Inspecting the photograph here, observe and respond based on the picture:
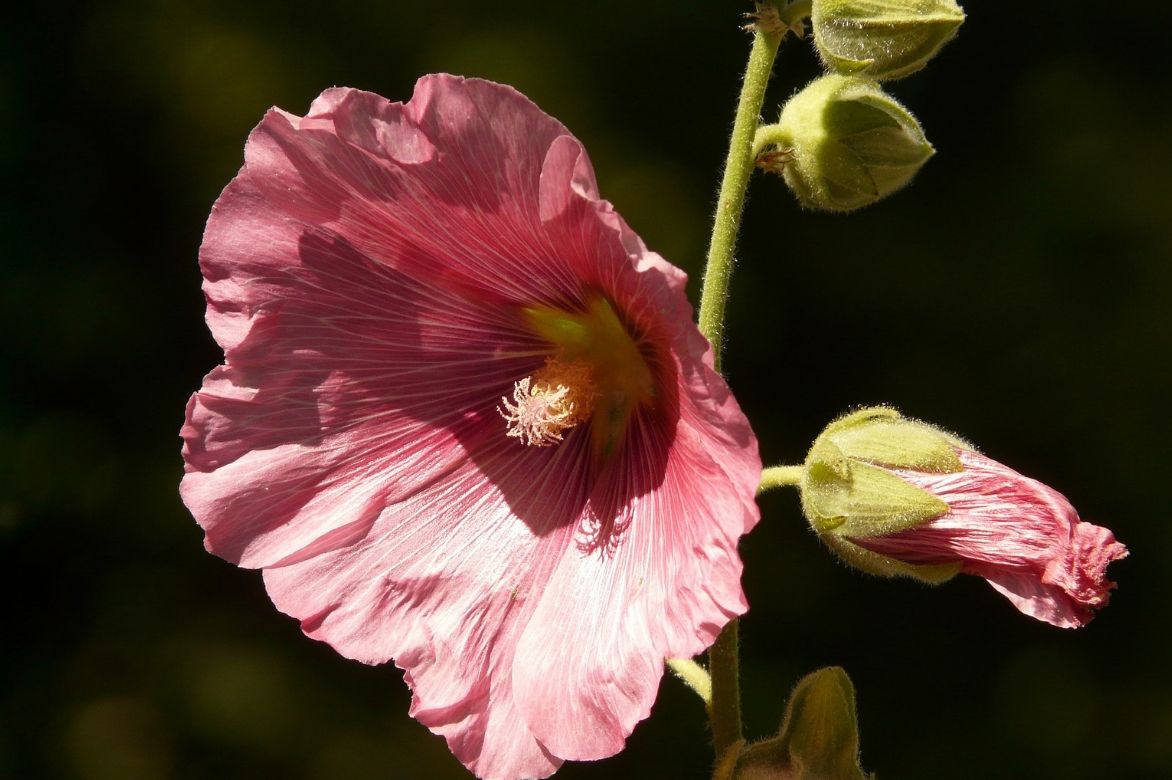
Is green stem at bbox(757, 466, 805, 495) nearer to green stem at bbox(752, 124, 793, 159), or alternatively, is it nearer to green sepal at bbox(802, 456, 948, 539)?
green sepal at bbox(802, 456, 948, 539)

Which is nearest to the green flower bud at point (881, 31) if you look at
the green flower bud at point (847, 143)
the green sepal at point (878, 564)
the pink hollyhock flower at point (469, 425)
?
the green flower bud at point (847, 143)

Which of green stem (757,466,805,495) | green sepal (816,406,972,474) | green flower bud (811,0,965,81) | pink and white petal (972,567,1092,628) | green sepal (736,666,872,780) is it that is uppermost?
green flower bud (811,0,965,81)

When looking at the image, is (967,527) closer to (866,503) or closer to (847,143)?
(866,503)

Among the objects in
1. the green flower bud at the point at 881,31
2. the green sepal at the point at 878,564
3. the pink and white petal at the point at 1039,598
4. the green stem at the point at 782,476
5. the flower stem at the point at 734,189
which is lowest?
the pink and white petal at the point at 1039,598

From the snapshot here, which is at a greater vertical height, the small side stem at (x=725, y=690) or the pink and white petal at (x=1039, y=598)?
the pink and white petal at (x=1039, y=598)

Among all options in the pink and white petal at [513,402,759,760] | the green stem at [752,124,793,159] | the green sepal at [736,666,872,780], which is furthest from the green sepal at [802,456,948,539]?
the green stem at [752,124,793,159]

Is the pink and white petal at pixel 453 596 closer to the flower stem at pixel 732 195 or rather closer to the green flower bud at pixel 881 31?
the flower stem at pixel 732 195
